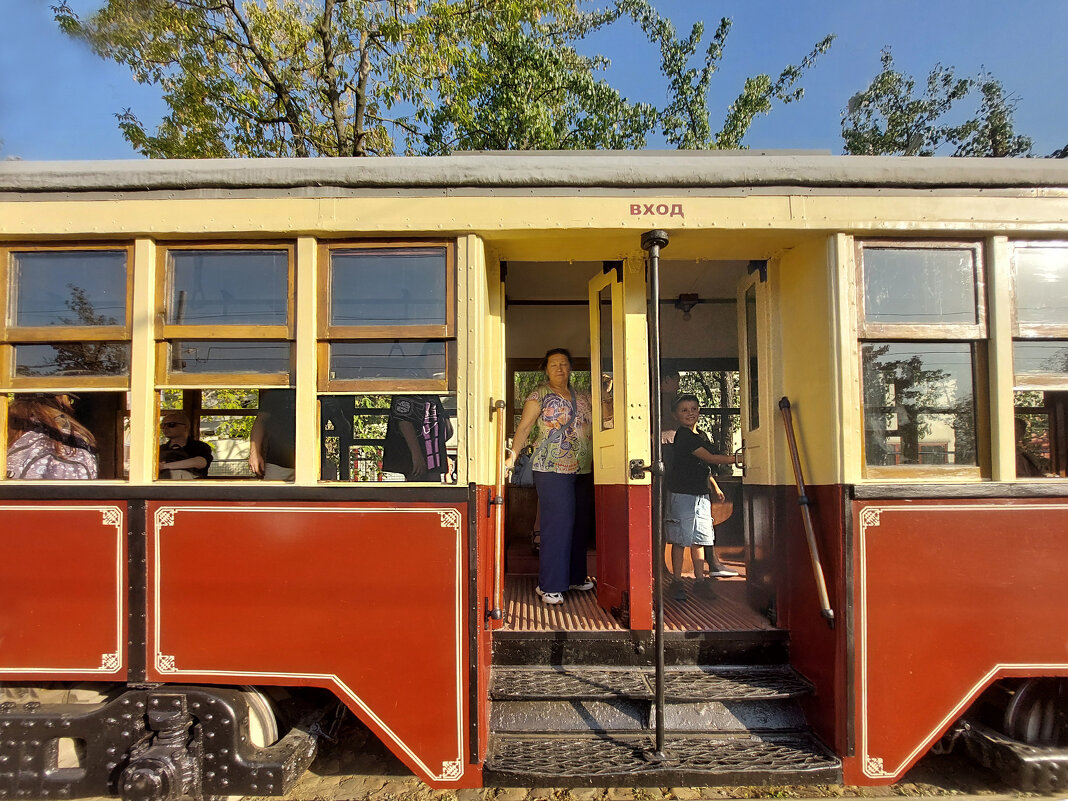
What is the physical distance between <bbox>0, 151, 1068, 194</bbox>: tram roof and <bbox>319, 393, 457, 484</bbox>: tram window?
3.19 feet

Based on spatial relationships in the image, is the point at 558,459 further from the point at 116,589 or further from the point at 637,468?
the point at 116,589

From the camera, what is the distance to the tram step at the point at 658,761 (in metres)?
2.64

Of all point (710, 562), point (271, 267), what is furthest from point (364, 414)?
point (710, 562)

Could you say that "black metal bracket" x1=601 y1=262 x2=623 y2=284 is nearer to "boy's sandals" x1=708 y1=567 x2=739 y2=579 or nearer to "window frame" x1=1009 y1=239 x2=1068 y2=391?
"window frame" x1=1009 y1=239 x2=1068 y2=391

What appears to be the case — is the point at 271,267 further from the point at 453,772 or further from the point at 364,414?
the point at 453,772

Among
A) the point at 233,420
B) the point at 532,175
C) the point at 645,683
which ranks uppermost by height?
the point at 532,175

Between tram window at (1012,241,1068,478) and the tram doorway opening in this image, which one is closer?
tram window at (1012,241,1068,478)

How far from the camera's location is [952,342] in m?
2.84

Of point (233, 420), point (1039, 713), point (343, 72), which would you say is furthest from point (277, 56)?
point (1039, 713)

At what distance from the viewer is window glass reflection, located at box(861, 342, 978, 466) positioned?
9.31 feet

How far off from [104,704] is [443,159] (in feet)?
9.20

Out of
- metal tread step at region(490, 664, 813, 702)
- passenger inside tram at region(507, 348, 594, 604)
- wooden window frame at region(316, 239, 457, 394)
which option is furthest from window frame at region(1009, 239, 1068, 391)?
wooden window frame at region(316, 239, 457, 394)

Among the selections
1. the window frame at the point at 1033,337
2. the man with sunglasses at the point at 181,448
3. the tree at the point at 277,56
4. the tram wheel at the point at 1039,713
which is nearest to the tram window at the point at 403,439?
the man with sunglasses at the point at 181,448

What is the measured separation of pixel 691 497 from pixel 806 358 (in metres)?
1.45
